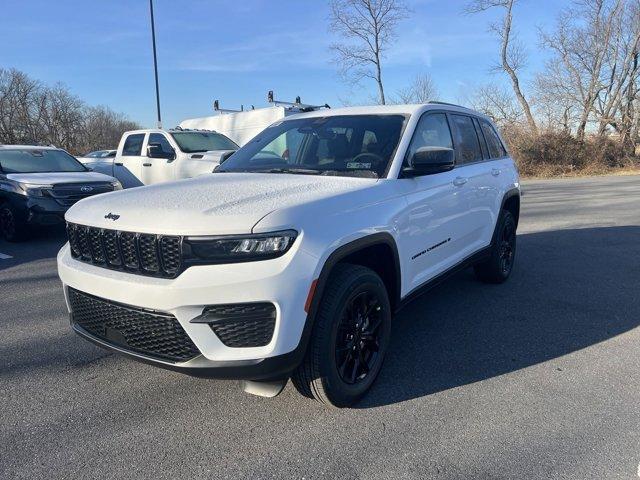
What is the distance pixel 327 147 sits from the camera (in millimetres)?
3875

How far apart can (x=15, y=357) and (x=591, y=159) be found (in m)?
27.8

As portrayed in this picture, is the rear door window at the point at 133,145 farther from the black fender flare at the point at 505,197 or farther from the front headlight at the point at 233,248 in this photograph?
the front headlight at the point at 233,248

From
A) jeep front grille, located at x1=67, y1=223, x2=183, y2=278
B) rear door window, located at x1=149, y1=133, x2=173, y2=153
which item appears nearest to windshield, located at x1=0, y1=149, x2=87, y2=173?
rear door window, located at x1=149, y1=133, x2=173, y2=153

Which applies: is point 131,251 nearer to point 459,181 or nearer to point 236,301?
point 236,301

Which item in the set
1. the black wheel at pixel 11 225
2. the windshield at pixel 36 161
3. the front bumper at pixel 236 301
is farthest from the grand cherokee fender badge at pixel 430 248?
the windshield at pixel 36 161

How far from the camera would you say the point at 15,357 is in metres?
3.79

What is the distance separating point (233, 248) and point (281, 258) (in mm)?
235

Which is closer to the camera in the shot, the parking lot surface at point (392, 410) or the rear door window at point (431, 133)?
the parking lot surface at point (392, 410)

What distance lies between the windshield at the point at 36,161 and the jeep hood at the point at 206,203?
6.73m

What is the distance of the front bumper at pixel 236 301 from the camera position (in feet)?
7.80

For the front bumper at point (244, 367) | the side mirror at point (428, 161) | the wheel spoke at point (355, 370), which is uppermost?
the side mirror at point (428, 161)

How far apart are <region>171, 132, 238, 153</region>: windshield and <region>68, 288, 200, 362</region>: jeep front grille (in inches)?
315

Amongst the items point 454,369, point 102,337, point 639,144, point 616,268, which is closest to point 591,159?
point 639,144

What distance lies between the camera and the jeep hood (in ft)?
7.98
